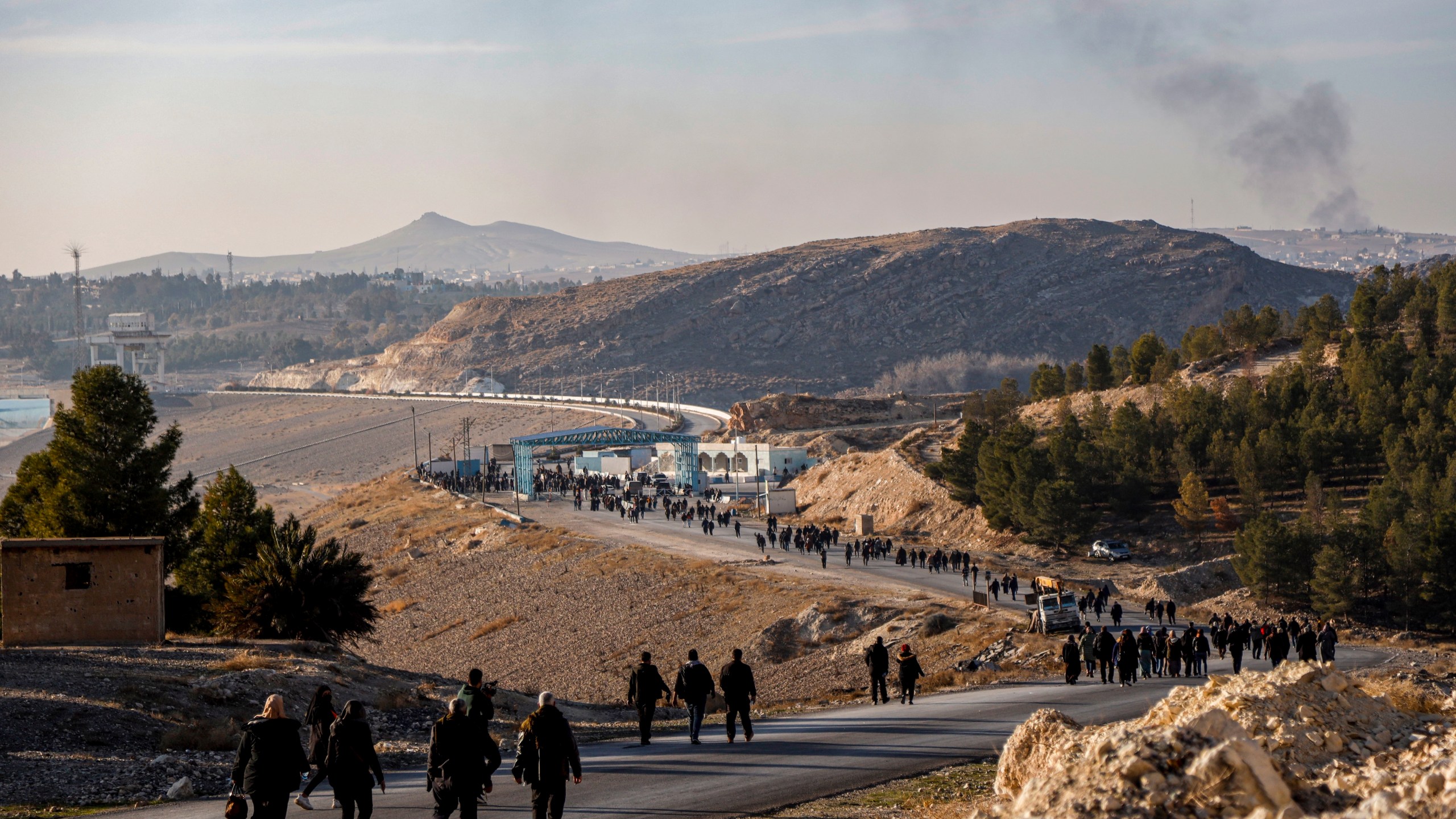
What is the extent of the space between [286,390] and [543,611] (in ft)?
423

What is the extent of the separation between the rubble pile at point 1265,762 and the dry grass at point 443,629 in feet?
112

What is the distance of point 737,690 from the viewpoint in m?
12.7

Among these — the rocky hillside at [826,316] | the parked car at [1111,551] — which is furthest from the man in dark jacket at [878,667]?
the rocky hillside at [826,316]

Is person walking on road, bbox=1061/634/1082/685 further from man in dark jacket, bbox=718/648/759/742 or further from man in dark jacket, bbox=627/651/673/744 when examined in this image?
man in dark jacket, bbox=627/651/673/744

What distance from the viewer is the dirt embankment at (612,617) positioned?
28625 millimetres

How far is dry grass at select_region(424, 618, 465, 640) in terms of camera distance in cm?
3947

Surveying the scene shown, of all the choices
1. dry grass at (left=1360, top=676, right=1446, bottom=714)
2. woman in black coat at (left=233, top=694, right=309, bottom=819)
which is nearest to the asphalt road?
woman in black coat at (left=233, top=694, right=309, bottom=819)

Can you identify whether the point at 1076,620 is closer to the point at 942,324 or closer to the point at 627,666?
the point at 627,666

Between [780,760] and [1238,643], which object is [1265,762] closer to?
[780,760]

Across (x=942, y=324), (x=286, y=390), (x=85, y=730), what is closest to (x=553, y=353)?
(x=286, y=390)

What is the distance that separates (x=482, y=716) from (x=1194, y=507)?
4138 centimetres

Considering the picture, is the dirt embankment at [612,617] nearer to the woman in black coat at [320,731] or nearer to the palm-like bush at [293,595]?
the palm-like bush at [293,595]

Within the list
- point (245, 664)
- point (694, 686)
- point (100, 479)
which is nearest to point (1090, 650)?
point (694, 686)

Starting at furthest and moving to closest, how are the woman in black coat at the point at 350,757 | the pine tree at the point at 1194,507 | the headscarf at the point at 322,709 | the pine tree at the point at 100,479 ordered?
the pine tree at the point at 1194,507, the pine tree at the point at 100,479, the headscarf at the point at 322,709, the woman in black coat at the point at 350,757
